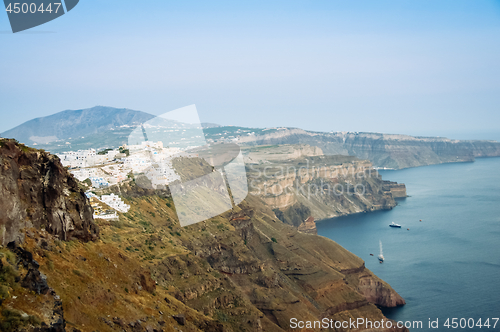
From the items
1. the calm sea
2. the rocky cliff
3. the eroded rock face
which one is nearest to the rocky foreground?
the eroded rock face

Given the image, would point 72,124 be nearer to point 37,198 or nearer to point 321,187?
point 321,187

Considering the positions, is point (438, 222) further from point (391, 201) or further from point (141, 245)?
point (141, 245)

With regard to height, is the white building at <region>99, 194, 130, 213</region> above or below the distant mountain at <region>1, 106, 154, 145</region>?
below

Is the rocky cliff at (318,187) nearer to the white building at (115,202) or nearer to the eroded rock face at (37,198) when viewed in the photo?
the white building at (115,202)

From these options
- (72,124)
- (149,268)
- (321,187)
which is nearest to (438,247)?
(149,268)

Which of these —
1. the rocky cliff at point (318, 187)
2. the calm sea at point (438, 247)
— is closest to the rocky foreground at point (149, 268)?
the calm sea at point (438, 247)

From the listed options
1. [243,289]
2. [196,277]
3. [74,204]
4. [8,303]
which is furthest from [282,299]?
[8,303]

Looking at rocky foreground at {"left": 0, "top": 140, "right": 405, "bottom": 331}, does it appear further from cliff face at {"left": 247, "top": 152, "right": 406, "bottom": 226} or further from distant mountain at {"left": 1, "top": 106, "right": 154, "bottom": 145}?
distant mountain at {"left": 1, "top": 106, "right": 154, "bottom": 145}
